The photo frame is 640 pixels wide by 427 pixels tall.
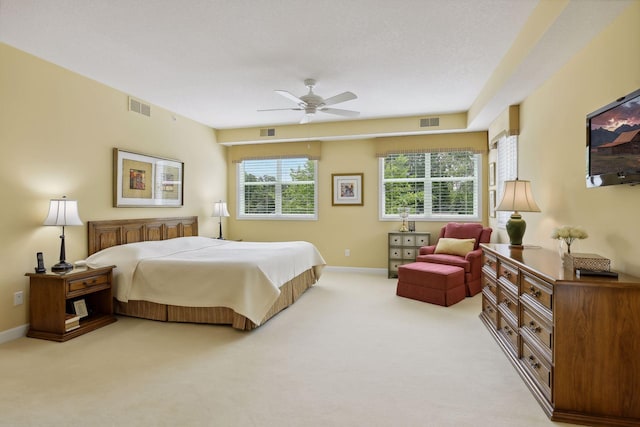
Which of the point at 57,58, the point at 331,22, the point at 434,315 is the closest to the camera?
the point at 331,22

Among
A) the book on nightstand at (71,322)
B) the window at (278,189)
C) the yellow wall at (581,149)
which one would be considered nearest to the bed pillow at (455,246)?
the yellow wall at (581,149)

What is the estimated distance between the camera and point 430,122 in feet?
18.7

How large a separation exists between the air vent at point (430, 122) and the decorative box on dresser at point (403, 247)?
1.80 meters

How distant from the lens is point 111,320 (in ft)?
12.2

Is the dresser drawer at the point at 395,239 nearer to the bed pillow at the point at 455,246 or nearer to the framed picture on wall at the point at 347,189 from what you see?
the bed pillow at the point at 455,246

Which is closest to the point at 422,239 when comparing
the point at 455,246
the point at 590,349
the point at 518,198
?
the point at 455,246

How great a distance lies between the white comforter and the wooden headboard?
0.27 m

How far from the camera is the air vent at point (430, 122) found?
568 cm

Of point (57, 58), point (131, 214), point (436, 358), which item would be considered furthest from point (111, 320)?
point (436, 358)

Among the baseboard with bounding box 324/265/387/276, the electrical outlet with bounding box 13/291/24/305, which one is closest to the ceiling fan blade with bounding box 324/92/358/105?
the baseboard with bounding box 324/265/387/276

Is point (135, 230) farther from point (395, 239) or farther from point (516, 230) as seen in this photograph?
point (516, 230)

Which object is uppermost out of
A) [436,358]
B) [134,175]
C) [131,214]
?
[134,175]

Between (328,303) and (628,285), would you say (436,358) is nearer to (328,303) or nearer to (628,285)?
(628,285)

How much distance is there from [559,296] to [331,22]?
256 centimetres
